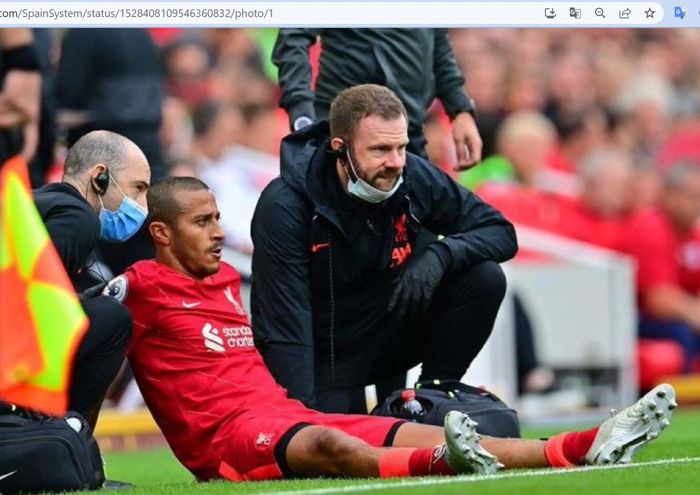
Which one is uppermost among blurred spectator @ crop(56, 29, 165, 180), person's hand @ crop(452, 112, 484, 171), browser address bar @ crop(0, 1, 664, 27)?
browser address bar @ crop(0, 1, 664, 27)

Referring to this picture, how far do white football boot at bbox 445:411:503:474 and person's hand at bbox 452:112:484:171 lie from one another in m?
2.30

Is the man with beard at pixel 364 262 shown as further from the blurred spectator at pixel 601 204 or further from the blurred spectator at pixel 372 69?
the blurred spectator at pixel 601 204

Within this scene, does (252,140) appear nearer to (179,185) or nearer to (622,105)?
(622,105)

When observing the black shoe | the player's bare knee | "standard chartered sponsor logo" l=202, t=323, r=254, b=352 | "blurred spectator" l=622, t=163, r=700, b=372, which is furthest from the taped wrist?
"blurred spectator" l=622, t=163, r=700, b=372

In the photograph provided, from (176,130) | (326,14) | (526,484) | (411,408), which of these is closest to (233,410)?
(411,408)

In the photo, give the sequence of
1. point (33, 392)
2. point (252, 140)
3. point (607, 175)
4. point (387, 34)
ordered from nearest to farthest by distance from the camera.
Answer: point (33, 392), point (387, 34), point (252, 140), point (607, 175)

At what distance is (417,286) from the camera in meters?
6.59

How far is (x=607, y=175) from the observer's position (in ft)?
43.9

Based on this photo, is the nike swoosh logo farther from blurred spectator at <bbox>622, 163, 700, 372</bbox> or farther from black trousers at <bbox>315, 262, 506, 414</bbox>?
blurred spectator at <bbox>622, 163, 700, 372</bbox>

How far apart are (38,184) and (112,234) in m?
3.15

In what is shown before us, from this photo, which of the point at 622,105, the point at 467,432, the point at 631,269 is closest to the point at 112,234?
the point at 467,432

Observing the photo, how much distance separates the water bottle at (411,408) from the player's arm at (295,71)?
141 centimetres

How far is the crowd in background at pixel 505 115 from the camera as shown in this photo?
10.0 meters

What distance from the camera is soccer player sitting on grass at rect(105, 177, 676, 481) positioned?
5.65 metres
